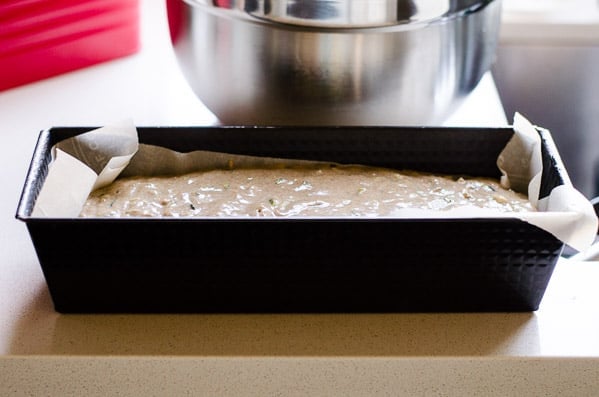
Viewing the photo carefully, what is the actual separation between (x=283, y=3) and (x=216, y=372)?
0.45 m

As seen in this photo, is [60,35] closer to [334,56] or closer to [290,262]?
[334,56]

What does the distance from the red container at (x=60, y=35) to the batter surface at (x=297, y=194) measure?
48 cm

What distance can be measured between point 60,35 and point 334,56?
0.60 m

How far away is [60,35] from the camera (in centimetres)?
140

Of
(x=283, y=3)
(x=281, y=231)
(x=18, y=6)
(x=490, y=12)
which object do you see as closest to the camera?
(x=281, y=231)

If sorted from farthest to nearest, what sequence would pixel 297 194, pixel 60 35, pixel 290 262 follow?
pixel 60 35 → pixel 297 194 → pixel 290 262

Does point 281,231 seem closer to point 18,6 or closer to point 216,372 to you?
point 216,372

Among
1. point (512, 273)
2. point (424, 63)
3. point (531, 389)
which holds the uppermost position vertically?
point (424, 63)

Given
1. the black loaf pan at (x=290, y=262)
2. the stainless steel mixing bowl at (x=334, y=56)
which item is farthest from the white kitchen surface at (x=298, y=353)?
the stainless steel mixing bowl at (x=334, y=56)

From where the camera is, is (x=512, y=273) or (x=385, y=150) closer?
(x=512, y=273)

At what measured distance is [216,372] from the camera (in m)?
0.84

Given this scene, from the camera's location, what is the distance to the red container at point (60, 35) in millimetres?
1329

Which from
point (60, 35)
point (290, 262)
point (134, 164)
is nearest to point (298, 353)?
point (290, 262)

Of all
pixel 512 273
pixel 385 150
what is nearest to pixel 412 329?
pixel 512 273
